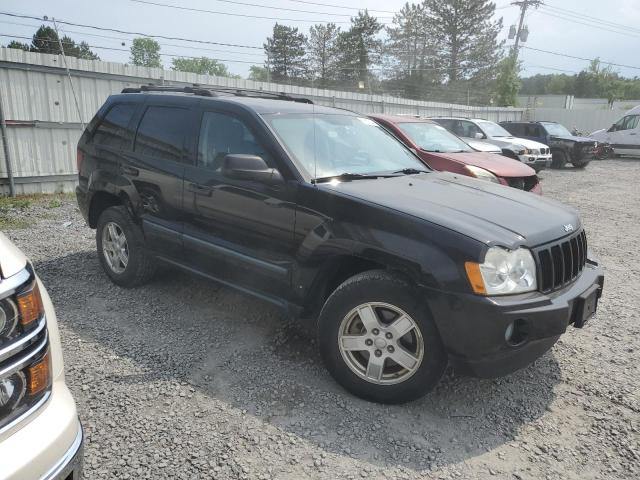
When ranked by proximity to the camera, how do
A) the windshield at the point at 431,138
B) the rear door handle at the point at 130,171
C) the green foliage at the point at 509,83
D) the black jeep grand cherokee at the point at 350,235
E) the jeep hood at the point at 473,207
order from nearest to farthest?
the black jeep grand cherokee at the point at 350,235 → the jeep hood at the point at 473,207 → the rear door handle at the point at 130,171 → the windshield at the point at 431,138 → the green foliage at the point at 509,83

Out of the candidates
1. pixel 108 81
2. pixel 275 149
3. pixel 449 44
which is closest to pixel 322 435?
pixel 275 149

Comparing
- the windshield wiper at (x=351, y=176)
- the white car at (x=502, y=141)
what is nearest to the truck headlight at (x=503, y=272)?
the windshield wiper at (x=351, y=176)

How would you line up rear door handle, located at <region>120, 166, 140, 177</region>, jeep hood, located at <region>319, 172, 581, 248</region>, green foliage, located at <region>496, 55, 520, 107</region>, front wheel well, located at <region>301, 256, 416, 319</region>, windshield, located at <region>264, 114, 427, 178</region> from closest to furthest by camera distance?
1. jeep hood, located at <region>319, 172, 581, 248</region>
2. front wheel well, located at <region>301, 256, 416, 319</region>
3. windshield, located at <region>264, 114, 427, 178</region>
4. rear door handle, located at <region>120, 166, 140, 177</region>
5. green foliage, located at <region>496, 55, 520, 107</region>

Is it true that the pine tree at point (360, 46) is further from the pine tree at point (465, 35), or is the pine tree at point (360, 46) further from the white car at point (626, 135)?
the white car at point (626, 135)

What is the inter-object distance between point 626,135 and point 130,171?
21.9 metres

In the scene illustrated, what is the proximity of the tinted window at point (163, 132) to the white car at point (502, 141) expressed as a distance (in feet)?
31.9

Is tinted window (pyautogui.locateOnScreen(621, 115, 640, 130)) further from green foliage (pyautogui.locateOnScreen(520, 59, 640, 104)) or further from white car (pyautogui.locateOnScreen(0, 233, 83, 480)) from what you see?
green foliage (pyautogui.locateOnScreen(520, 59, 640, 104))

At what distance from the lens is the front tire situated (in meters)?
2.76

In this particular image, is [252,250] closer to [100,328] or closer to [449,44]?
[100,328]

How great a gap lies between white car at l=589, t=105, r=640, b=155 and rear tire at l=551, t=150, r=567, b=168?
18.3 ft

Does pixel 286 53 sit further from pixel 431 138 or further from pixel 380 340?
pixel 380 340

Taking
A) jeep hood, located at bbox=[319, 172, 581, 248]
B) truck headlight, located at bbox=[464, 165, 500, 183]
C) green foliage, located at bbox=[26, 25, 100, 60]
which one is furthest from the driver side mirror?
green foliage, located at bbox=[26, 25, 100, 60]

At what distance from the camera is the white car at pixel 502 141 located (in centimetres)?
1288

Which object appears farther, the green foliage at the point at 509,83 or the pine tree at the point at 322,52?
the pine tree at the point at 322,52
